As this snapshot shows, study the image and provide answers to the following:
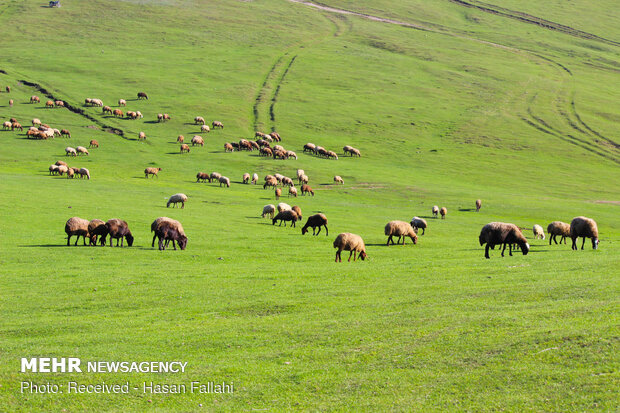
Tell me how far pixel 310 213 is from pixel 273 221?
25.7 feet

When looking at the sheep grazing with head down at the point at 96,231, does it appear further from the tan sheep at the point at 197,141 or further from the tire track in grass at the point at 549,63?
the tire track in grass at the point at 549,63

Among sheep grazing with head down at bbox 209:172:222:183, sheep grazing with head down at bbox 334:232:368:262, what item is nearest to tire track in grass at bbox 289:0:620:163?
sheep grazing with head down at bbox 209:172:222:183

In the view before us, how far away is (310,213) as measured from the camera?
166 feet

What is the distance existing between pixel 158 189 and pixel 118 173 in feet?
44.3

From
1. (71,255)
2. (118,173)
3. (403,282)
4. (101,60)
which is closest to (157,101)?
(101,60)

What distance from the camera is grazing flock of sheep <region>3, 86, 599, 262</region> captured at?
28969 mm

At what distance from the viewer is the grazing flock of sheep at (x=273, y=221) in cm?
2897

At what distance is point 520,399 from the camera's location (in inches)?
460

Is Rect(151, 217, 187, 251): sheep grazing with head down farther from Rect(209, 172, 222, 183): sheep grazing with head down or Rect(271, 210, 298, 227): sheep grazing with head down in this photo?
Rect(209, 172, 222, 183): sheep grazing with head down

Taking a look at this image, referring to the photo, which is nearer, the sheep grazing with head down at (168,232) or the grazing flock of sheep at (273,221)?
the grazing flock of sheep at (273,221)

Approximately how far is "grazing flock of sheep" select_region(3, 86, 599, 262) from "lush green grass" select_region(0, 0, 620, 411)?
42.3 inches

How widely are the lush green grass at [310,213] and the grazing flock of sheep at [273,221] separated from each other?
3.52 feet

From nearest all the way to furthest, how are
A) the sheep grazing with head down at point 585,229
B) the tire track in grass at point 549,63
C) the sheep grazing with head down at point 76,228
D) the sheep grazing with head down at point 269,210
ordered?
the sheep grazing with head down at point 76,228 → the sheep grazing with head down at point 585,229 → the sheep grazing with head down at point 269,210 → the tire track in grass at point 549,63

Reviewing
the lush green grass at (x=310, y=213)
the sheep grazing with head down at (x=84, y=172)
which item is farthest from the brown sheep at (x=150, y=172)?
the sheep grazing with head down at (x=84, y=172)
